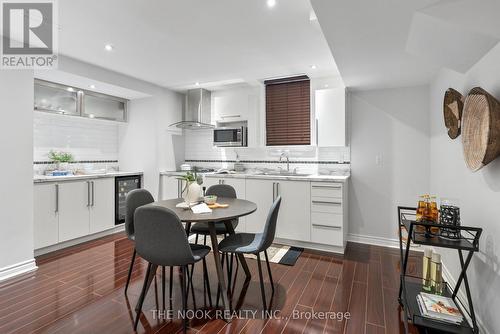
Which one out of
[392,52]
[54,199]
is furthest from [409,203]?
[54,199]

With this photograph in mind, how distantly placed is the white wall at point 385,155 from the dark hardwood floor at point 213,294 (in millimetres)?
589

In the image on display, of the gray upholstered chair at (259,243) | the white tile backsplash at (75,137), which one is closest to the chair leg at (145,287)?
the gray upholstered chair at (259,243)

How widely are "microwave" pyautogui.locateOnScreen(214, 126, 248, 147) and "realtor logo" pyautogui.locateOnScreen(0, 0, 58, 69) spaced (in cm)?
237

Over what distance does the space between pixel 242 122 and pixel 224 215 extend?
265 cm

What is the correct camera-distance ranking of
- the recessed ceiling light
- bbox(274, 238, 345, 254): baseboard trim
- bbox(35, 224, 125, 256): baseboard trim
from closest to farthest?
1. the recessed ceiling light
2. bbox(35, 224, 125, 256): baseboard trim
3. bbox(274, 238, 345, 254): baseboard trim

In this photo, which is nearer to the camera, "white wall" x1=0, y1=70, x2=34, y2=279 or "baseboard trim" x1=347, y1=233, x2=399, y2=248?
"white wall" x1=0, y1=70, x2=34, y2=279

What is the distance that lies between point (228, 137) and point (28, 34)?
270 cm

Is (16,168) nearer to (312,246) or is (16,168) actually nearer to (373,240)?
(312,246)

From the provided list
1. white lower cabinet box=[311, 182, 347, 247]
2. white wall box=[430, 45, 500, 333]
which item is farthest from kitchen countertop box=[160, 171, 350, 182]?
white wall box=[430, 45, 500, 333]

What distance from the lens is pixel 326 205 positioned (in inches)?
134

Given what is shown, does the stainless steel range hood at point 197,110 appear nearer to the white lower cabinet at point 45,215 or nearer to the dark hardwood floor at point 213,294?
the white lower cabinet at point 45,215

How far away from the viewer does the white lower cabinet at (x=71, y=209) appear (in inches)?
127

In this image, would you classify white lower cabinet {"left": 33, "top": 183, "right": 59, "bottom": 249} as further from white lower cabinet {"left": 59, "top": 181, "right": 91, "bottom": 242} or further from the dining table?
the dining table

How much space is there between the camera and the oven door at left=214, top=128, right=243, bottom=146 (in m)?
4.33
